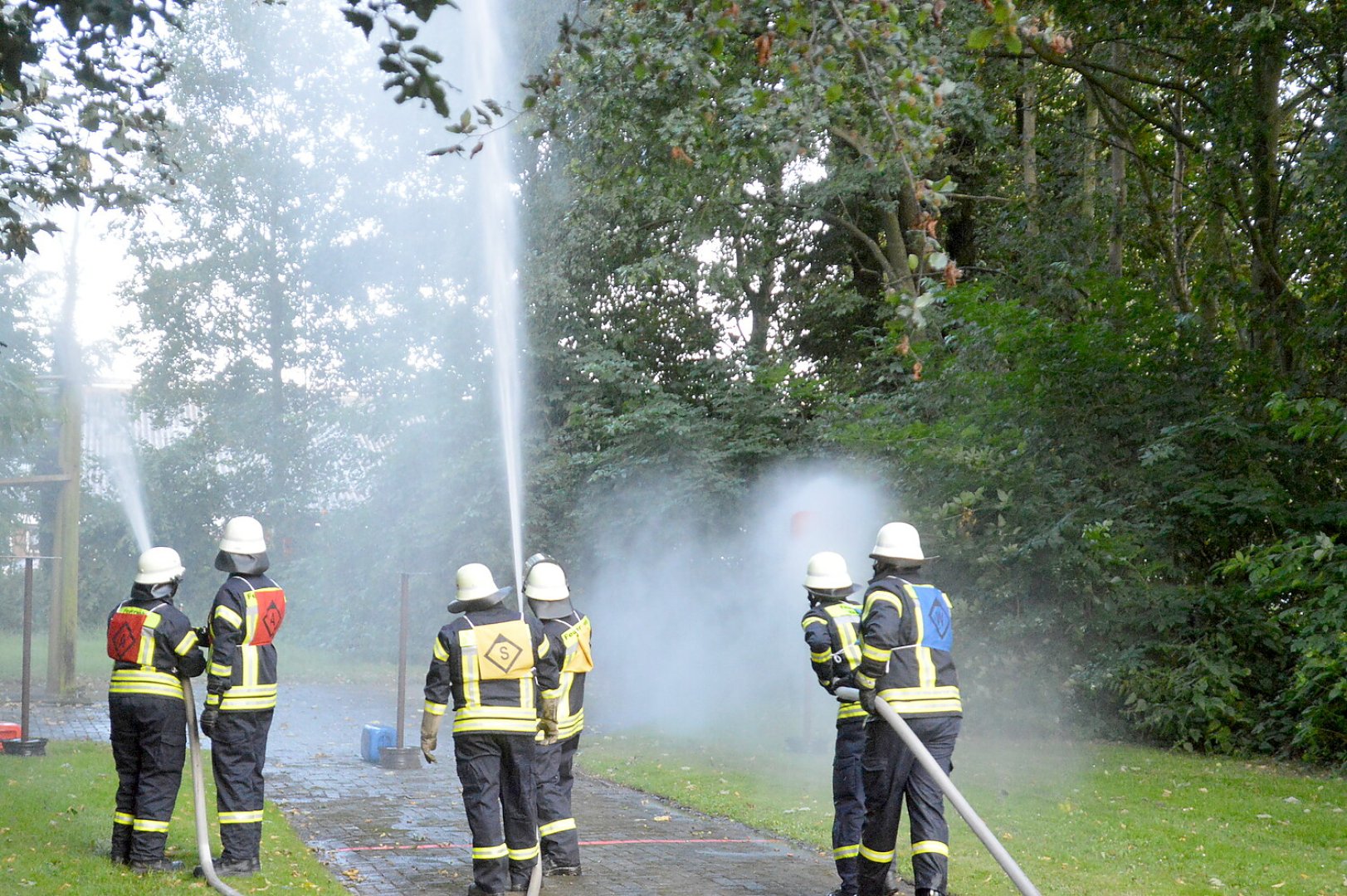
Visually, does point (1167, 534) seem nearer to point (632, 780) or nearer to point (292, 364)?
point (632, 780)

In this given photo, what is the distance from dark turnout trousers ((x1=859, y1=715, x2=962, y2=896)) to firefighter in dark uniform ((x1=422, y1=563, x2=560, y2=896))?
184cm

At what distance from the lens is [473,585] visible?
7105 mm

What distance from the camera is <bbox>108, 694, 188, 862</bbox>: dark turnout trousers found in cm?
736

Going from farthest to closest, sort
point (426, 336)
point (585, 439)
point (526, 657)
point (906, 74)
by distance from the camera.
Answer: point (426, 336), point (585, 439), point (526, 657), point (906, 74)

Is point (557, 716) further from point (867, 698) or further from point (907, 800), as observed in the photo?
point (907, 800)

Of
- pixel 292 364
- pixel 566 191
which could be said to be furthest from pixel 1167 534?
pixel 292 364

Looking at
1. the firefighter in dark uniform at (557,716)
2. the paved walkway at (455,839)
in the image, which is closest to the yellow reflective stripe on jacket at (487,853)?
the paved walkway at (455,839)

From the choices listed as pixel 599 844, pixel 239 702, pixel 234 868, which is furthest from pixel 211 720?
pixel 599 844

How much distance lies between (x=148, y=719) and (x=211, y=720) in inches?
15.2

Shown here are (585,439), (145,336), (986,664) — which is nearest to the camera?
(986,664)

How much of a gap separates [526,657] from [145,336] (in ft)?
77.1

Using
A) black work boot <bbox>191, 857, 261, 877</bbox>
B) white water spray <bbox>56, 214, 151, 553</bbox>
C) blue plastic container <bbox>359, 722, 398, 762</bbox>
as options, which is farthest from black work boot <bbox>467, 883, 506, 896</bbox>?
white water spray <bbox>56, 214, 151, 553</bbox>

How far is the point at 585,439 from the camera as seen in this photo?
64.6 ft

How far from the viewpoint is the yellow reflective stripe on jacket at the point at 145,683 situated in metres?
7.42
